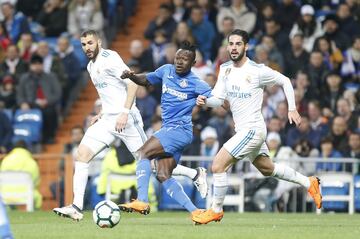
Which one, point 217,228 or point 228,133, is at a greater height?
point 228,133

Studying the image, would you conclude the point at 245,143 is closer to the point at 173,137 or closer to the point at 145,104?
the point at 173,137

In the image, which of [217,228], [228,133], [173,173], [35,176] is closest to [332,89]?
[228,133]

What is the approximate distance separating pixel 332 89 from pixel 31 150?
6.26 metres

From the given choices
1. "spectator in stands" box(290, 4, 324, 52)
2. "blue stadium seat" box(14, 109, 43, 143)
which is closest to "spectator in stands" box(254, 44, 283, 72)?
"spectator in stands" box(290, 4, 324, 52)

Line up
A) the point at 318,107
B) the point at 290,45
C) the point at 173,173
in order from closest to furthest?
1. the point at 173,173
2. the point at 318,107
3. the point at 290,45

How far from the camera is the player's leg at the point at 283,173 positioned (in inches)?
662

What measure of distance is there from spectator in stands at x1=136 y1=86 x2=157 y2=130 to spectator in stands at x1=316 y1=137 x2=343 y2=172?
3.66 metres

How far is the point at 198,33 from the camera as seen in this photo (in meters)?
27.2

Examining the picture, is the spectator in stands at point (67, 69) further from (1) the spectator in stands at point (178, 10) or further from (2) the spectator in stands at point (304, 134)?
(2) the spectator in stands at point (304, 134)

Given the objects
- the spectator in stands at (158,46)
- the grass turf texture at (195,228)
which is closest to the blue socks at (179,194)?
the grass turf texture at (195,228)

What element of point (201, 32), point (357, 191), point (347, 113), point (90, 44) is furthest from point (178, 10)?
point (90, 44)

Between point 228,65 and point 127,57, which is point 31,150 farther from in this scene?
point 228,65

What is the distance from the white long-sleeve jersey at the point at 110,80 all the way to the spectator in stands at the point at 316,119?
7685 millimetres

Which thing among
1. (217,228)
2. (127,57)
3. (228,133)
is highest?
(127,57)
